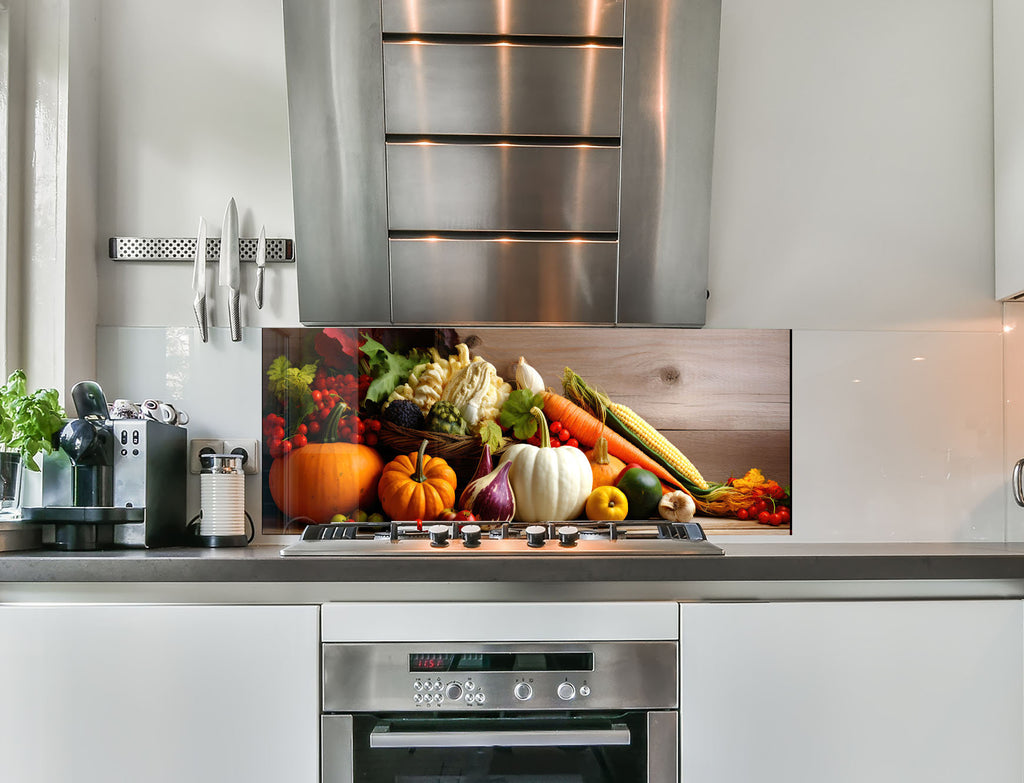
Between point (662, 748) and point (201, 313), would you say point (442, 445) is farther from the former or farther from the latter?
point (662, 748)

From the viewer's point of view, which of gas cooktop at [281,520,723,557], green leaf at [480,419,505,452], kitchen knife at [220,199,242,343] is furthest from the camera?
green leaf at [480,419,505,452]

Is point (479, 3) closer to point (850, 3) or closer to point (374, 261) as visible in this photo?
point (374, 261)

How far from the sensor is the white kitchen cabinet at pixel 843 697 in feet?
4.83

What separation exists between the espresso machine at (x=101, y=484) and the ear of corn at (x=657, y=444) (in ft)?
3.53

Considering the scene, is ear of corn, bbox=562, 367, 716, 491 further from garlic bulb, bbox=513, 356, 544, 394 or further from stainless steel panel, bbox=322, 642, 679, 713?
stainless steel panel, bbox=322, 642, 679, 713

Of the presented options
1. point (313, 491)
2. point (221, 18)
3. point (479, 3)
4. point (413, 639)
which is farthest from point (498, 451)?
point (221, 18)

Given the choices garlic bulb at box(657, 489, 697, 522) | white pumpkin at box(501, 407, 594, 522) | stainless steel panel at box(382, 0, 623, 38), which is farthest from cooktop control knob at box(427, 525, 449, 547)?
stainless steel panel at box(382, 0, 623, 38)

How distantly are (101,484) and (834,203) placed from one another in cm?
177

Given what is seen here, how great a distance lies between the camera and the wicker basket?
2.04 m

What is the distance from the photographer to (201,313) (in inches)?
77.0

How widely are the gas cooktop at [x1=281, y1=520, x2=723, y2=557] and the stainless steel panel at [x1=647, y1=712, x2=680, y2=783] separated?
0.29m

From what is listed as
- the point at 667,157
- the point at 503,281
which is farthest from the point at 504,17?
the point at 503,281

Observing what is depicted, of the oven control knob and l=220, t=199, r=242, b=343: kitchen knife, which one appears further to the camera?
l=220, t=199, r=242, b=343: kitchen knife

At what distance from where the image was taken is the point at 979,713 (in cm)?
149
